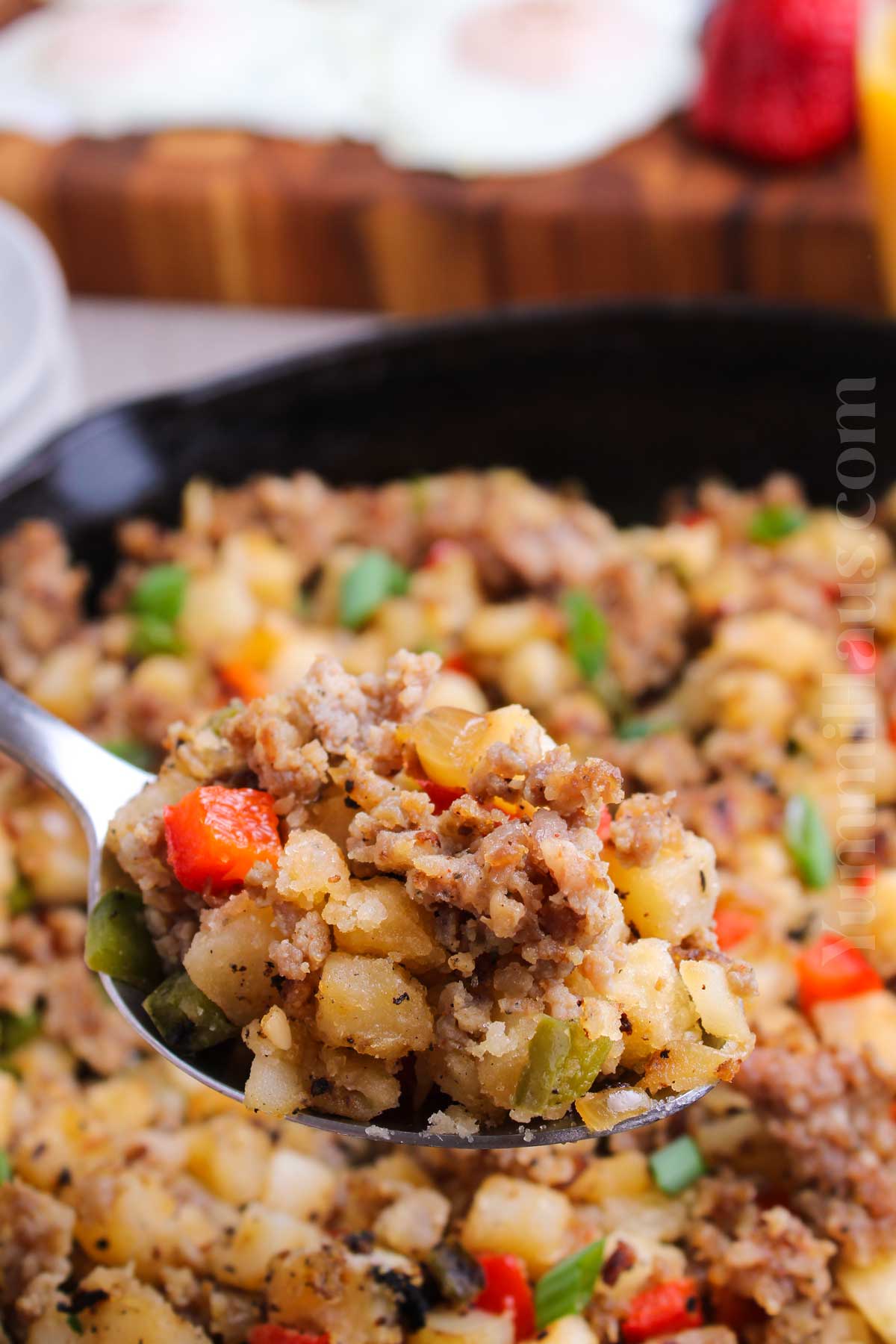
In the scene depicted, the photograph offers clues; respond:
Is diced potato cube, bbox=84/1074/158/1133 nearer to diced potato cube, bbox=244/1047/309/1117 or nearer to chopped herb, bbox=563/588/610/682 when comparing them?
diced potato cube, bbox=244/1047/309/1117

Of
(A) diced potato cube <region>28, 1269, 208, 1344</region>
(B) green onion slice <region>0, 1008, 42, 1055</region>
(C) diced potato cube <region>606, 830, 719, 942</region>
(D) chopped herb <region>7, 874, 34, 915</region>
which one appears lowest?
(B) green onion slice <region>0, 1008, 42, 1055</region>

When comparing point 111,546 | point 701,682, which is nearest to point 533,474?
point 701,682

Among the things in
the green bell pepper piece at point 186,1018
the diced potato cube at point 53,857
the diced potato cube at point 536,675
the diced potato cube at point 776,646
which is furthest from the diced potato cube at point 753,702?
the green bell pepper piece at point 186,1018

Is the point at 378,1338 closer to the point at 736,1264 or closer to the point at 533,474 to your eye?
the point at 736,1264

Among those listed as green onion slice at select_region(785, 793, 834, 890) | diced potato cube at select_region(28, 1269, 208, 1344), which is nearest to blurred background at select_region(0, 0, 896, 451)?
green onion slice at select_region(785, 793, 834, 890)

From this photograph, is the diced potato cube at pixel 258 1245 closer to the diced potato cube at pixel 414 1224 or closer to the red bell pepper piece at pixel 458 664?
the diced potato cube at pixel 414 1224

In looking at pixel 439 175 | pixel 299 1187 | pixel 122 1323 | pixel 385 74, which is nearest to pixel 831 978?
pixel 299 1187
